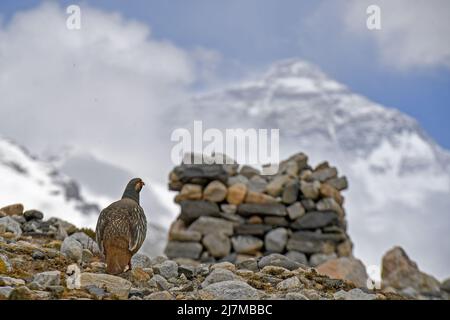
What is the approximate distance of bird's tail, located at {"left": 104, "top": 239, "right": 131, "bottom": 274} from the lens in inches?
308

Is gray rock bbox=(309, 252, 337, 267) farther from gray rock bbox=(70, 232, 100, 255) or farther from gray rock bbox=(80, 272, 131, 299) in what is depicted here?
gray rock bbox=(80, 272, 131, 299)

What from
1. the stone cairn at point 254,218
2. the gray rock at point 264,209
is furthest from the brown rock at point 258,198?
the gray rock at point 264,209

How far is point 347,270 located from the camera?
14.8 metres

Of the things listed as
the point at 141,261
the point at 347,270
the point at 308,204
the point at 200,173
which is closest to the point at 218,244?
the point at 200,173

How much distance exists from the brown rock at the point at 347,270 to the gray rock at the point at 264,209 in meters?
4.19

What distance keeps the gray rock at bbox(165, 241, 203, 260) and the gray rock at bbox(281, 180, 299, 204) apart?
3.04 m

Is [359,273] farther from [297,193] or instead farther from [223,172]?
[223,172]

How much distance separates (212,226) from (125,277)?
11595mm

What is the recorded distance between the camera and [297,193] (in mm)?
19531

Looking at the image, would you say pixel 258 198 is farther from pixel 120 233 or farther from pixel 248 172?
pixel 120 233

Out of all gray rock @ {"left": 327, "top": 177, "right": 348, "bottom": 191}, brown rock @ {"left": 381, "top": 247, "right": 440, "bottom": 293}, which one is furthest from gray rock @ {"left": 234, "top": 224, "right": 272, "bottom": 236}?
brown rock @ {"left": 381, "top": 247, "right": 440, "bottom": 293}

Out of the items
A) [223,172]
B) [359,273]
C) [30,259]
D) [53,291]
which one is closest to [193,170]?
[223,172]

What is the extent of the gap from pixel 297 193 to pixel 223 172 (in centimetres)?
245

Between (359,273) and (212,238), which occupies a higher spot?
(212,238)
